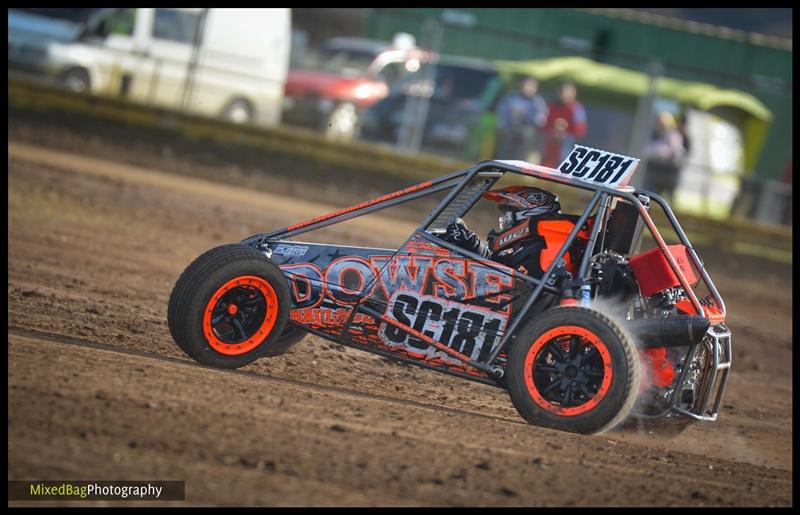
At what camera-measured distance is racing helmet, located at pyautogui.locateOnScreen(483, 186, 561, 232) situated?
5883 mm

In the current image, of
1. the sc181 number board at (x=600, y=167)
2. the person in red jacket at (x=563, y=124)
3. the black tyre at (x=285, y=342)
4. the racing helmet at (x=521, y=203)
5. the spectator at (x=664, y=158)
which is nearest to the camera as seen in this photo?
the sc181 number board at (x=600, y=167)

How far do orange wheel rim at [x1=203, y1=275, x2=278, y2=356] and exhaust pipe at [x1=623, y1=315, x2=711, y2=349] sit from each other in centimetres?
181

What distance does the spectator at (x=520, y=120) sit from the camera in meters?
14.7

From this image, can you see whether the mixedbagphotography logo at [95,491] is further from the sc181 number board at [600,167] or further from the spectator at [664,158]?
the spectator at [664,158]

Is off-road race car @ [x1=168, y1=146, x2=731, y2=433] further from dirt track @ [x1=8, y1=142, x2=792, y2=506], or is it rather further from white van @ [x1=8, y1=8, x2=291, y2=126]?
white van @ [x1=8, y1=8, x2=291, y2=126]

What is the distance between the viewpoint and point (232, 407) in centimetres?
483

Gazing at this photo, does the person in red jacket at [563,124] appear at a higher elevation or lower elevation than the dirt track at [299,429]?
higher

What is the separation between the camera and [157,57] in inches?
603

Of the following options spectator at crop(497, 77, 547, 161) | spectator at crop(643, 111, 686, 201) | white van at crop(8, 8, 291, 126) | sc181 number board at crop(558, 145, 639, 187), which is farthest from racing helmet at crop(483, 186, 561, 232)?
white van at crop(8, 8, 291, 126)

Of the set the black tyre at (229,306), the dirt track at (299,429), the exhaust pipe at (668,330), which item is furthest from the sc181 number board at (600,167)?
the black tyre at (229,306)

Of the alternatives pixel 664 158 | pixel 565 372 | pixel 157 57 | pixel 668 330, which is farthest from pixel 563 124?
pixel 565 372

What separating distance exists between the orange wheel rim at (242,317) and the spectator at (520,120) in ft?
30.9
